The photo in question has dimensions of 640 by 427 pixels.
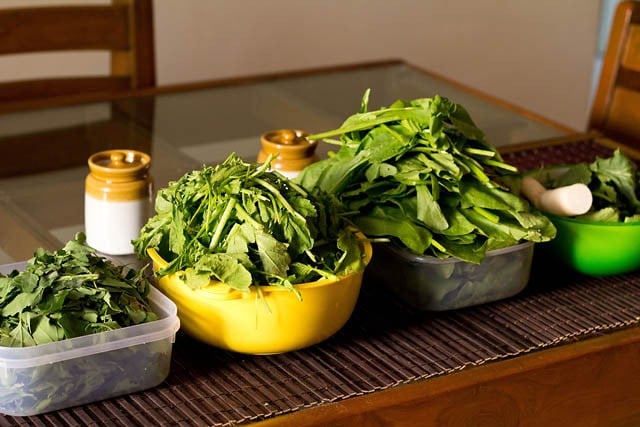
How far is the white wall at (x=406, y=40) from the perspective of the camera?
10.1 feet

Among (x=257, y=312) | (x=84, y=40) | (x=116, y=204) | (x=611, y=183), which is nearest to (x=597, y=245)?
(x=611, y=183)

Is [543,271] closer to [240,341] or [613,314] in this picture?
[613,314]

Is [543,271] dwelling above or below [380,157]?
below

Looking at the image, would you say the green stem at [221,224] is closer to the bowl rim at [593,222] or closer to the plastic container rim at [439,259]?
the plastic container rim at [439,259]

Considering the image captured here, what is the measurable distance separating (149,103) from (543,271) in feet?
3.01

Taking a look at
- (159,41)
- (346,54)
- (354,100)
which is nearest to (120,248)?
(354,100)

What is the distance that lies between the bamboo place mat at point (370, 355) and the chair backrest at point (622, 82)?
0.85 m

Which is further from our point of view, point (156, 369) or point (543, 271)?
point (543, 271)

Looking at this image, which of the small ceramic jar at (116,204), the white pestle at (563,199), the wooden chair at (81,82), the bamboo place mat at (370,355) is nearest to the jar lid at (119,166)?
the small ceramic jar at (116,204)

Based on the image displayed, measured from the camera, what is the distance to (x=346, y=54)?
133 inches

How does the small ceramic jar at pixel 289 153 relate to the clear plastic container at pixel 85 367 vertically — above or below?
above

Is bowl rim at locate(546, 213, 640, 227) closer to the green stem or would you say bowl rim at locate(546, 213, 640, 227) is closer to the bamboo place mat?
Result: the bamboo place mat

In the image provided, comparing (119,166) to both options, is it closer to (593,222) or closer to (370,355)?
(370,355)

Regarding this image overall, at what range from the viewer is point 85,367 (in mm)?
1001
